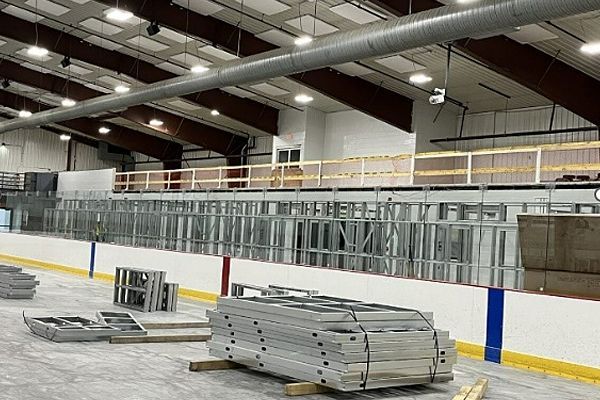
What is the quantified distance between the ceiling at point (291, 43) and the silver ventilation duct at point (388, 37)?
2383 mm

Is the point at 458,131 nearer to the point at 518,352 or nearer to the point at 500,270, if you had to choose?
the point at 500,270

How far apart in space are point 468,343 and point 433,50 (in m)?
12.8

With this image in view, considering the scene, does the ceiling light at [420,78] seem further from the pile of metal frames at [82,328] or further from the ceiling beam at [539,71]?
the pile of metal frames at [82,328]

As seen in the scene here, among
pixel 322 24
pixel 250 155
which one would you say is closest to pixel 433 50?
pixel 322 24

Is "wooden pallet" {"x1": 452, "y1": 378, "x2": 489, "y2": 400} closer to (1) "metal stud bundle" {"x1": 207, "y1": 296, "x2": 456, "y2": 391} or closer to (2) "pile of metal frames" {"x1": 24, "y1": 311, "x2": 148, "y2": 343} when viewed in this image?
(1) "metal stud bundle" {"x1": 207, "y1": 296, "x2": 456, "y2": 391}

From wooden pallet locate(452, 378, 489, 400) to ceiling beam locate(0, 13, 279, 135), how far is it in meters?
22.3

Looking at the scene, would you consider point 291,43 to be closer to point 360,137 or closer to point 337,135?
point 360,137

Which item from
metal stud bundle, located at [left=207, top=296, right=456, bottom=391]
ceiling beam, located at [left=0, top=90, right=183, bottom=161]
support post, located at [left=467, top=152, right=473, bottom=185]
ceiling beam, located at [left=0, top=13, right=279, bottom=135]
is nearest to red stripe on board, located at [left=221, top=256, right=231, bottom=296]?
support post, located at [left=467, top=152, right=473, bottom=185]

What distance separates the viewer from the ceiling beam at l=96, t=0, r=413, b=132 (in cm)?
2288

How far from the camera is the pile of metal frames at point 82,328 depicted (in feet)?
38.4

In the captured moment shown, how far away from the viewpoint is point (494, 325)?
12.6 m

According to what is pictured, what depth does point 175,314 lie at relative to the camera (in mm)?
16516

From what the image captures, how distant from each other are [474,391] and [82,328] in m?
6.20

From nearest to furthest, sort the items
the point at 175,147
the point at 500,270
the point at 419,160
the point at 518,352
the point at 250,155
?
the point at 518,352
the point at 500,270
the point at 419,160
the point at 250,155
the point at 175,147
